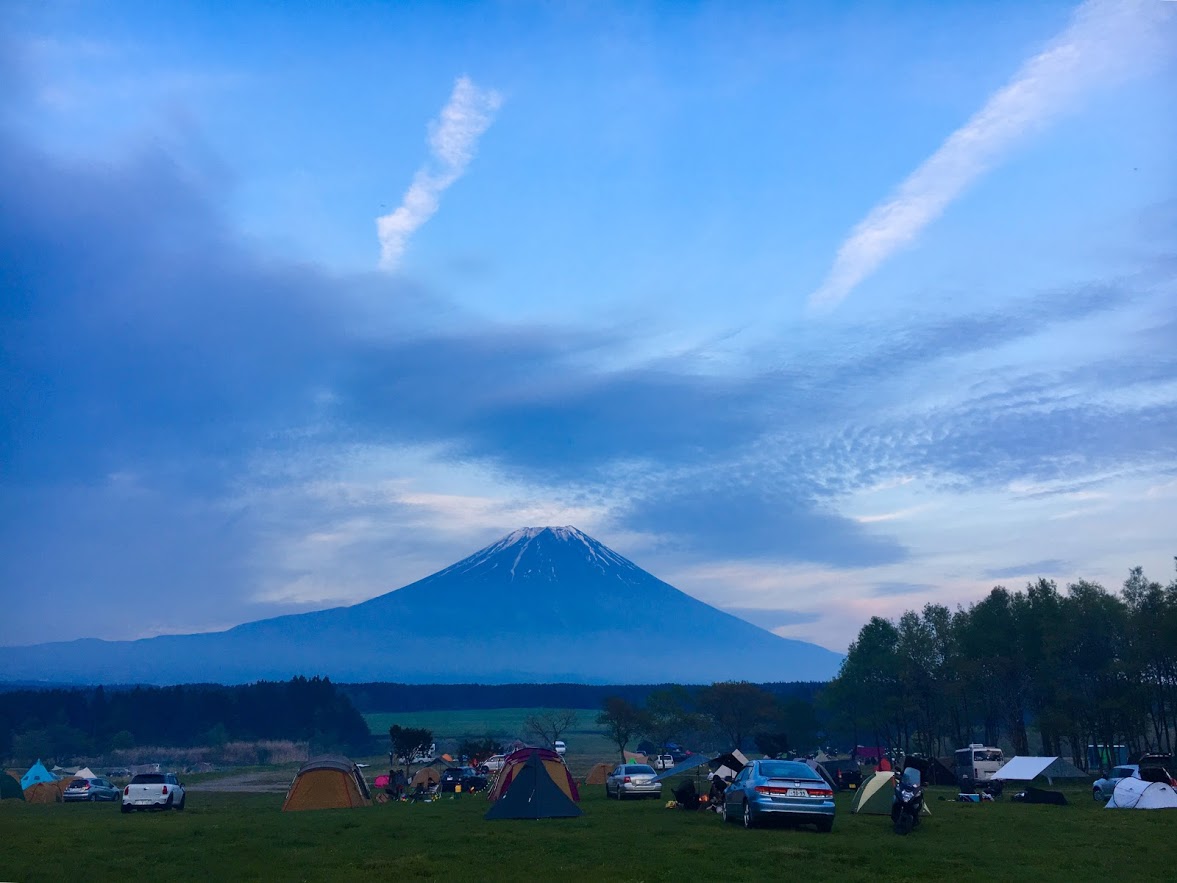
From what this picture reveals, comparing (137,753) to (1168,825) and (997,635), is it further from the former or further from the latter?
(1168,825)

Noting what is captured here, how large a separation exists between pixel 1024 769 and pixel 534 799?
32250mm

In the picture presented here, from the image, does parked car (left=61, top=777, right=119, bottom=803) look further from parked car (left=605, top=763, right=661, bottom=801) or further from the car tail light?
the car tail light

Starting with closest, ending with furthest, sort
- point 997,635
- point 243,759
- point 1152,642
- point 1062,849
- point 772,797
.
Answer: point 1062,849 < point 772,797 < point 1152,642 < point 997,635 < point 243,759

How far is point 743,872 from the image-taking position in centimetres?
1467

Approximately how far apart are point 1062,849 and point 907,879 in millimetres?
6448

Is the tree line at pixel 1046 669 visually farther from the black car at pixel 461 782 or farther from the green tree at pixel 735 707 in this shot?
the black car at pixel 461 782

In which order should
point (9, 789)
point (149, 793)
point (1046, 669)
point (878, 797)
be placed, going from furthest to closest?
point (1046, 669)
point (9, 789)
point (149, 793)
point (878, 797)

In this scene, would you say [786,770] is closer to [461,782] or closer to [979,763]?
[461,782]

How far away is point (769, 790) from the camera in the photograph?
20.5 m

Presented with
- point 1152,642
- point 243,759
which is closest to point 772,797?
point 1152,642

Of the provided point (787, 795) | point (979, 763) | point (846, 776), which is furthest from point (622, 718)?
point (787, 795)

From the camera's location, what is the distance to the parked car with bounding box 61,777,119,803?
46.8 metres

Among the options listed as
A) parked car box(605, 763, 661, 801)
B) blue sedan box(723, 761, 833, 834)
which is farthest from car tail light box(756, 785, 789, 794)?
parked car box(605, 763, 661, 801)

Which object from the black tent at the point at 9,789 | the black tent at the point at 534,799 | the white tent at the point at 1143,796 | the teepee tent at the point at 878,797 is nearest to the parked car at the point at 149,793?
the black tent at the point at 534,799
